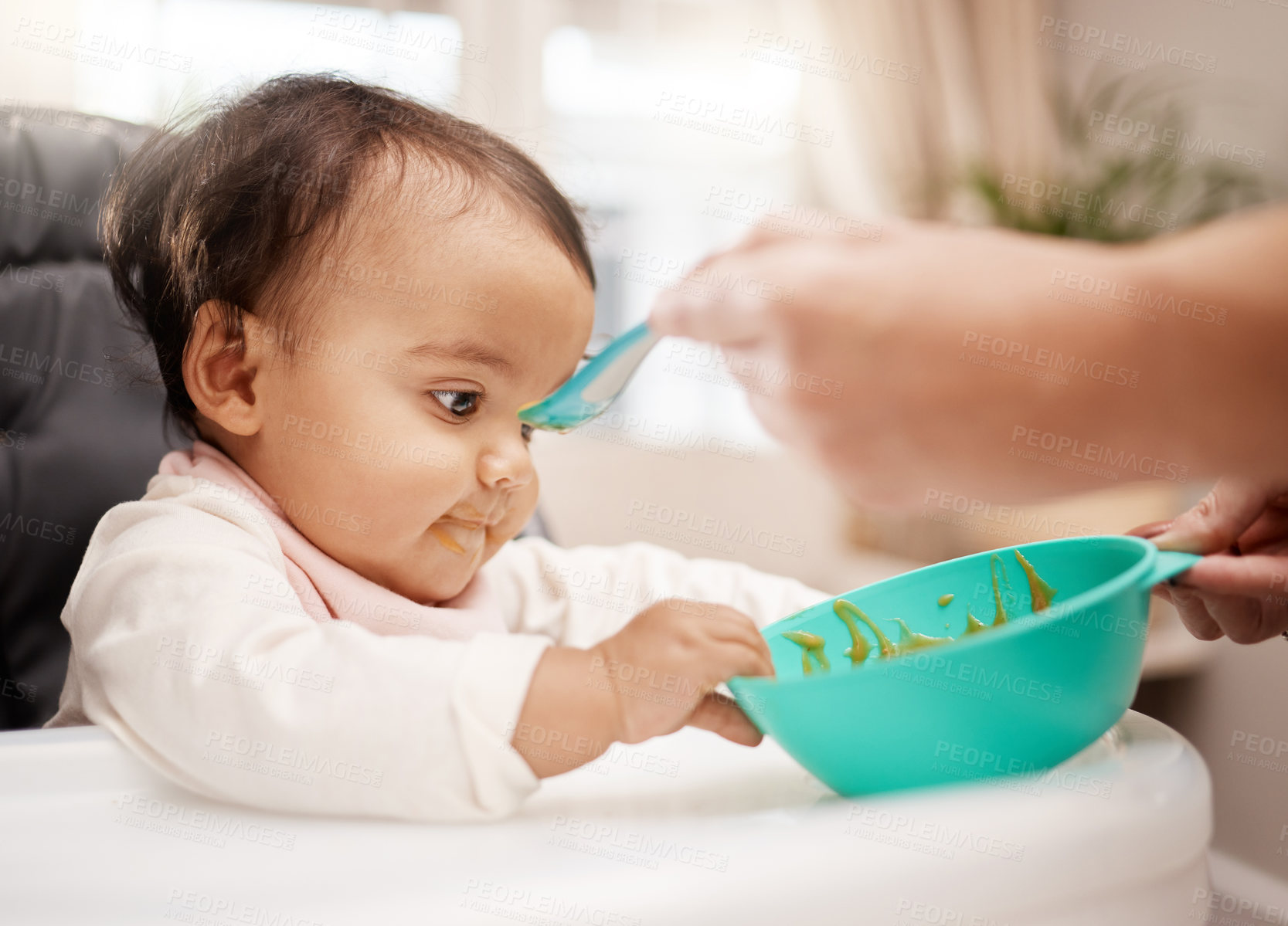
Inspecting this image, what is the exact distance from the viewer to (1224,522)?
2.04 feet

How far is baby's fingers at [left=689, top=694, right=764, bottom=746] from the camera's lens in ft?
1.63

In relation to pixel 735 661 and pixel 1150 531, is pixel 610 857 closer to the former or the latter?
pixel 735 661

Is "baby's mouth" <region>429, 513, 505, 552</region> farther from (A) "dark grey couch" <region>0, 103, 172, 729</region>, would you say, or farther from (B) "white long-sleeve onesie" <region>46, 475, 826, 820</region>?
(A) "dark grey couch" <region>0, 103, 172, 729</region>

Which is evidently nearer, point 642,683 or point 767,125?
point 642,683

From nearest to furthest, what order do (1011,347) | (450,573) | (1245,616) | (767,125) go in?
(1011,347)
(1245,616)
(450,573)
(767,125)

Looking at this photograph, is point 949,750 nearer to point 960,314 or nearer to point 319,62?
point 960,314

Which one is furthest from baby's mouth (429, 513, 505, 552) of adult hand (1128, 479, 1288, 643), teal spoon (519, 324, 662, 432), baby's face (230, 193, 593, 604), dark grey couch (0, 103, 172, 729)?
adult hand (1128, 479, 1288, 643)

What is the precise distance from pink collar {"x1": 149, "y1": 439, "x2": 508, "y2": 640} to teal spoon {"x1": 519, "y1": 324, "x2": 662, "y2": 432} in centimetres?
17

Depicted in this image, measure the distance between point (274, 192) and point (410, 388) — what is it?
0.56 ft

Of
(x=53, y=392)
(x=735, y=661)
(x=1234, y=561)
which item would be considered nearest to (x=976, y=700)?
(x=735, y=661)

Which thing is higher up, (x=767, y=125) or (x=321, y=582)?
(x=767, y=125)

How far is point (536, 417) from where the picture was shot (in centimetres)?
58

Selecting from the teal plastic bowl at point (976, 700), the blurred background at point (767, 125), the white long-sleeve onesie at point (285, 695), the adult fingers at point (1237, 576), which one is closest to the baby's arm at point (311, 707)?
the white long-sleeve onesie at point (285, 695)

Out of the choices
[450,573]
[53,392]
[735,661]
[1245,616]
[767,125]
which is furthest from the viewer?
[767,125]
